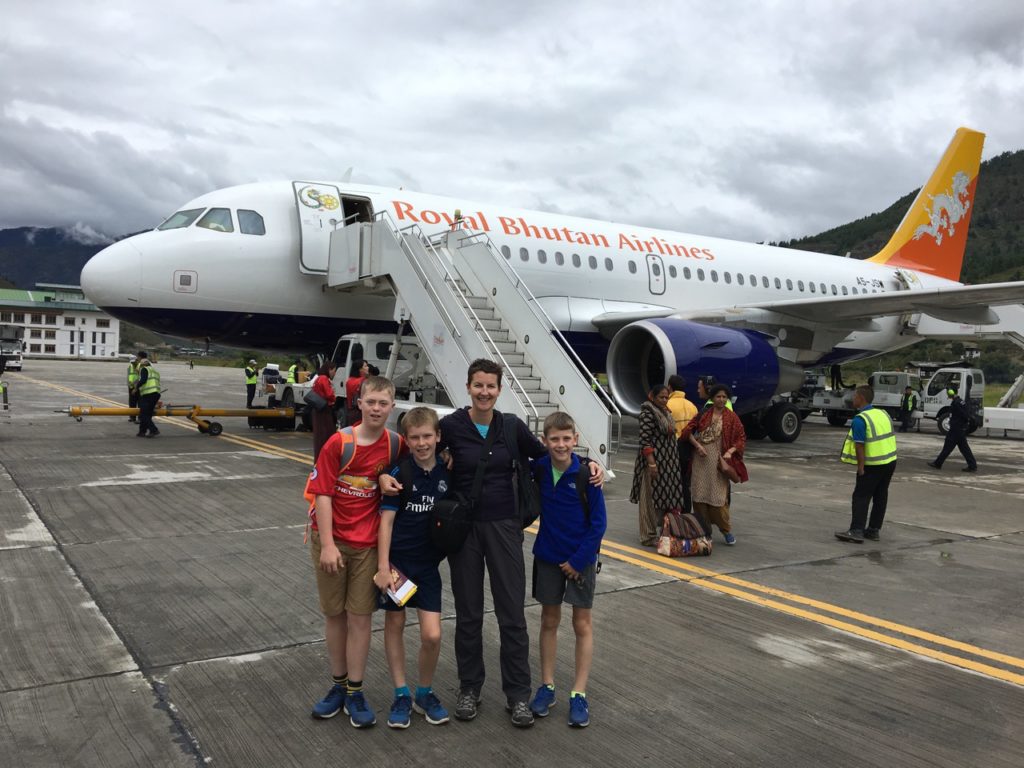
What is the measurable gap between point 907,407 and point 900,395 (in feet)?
4.89

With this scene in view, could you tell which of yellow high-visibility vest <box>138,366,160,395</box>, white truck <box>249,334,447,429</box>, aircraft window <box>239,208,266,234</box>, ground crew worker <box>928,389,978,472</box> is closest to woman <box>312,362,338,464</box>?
white truck <box>249,334,447,429</box>

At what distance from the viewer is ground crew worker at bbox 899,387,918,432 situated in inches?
844

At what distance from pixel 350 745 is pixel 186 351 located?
5952 inches

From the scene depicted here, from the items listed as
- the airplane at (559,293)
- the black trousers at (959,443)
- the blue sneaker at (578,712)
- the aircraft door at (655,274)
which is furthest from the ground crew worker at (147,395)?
the black trousers at (959,443)

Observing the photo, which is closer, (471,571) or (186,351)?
(471,571)

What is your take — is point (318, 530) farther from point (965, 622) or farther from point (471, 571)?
point (965, 622)

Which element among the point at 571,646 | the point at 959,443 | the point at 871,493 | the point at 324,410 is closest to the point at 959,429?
the point at 959,443

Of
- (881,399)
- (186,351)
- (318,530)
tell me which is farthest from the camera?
(186,351)

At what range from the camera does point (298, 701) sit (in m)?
3.52

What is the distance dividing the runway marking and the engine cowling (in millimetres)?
5570

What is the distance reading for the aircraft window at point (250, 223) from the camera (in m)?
12.3

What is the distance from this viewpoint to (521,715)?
3.37 meters

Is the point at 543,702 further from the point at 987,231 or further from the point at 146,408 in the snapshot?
the point at 987,231

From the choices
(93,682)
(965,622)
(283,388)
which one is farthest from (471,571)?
(283,388)
